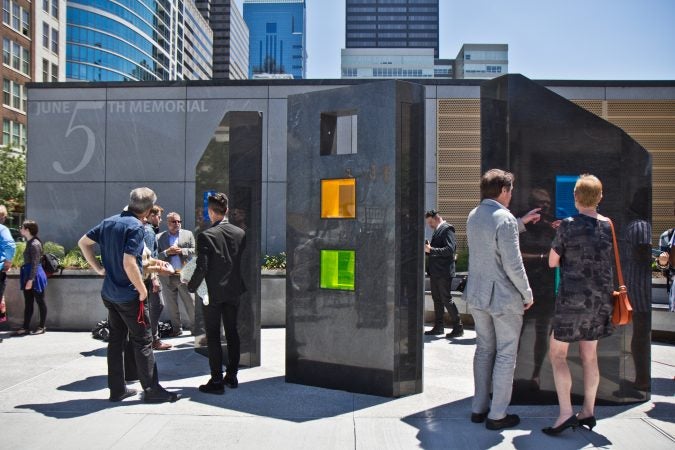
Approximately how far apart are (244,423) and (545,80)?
12.4m

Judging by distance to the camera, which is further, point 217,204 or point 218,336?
point 217,204

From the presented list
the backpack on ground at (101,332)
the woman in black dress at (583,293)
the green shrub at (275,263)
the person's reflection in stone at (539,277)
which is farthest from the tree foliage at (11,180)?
the woman in black dress at (583,293)

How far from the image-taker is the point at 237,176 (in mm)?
7035

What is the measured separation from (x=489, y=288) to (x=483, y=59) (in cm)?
15112

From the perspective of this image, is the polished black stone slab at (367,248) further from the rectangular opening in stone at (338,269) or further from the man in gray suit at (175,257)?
the man in gray suit at (175,257)

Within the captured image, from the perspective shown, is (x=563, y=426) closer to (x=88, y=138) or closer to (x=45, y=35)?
(x=88, y=138)

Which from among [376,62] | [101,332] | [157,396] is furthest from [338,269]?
A: [376,62]

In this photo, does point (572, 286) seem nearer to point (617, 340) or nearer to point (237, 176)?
point (617, 340)

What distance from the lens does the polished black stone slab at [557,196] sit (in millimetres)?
5441

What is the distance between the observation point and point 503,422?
15.7 ft

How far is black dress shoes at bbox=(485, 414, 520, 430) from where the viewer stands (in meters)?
4.76

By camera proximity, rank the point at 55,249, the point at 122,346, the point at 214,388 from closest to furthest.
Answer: the point at 122,346
the point at 214,388
the point at 55,249

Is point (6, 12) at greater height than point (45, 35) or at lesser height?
lesser

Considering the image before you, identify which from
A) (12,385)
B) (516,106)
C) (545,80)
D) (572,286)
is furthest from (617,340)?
(545,80)
